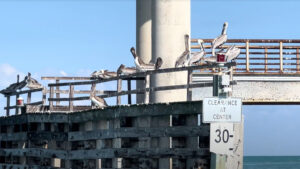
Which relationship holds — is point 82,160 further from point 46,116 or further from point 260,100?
point 260,100

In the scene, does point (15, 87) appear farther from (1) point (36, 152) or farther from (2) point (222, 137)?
(2) point (222, 137)

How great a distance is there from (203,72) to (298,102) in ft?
14.0

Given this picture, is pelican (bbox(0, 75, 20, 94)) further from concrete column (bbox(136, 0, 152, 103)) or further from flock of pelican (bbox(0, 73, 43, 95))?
concrete column (bbox(136, 0, 152, 103))

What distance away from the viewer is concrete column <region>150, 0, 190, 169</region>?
22.3 metres

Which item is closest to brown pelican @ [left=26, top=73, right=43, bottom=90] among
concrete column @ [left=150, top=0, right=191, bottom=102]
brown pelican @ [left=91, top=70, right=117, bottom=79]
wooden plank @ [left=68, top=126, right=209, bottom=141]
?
brown pelican @ [left=91, top=70, right=117, bottom=79]

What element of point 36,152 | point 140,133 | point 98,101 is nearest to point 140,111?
point 140,133

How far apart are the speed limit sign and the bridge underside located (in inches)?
638

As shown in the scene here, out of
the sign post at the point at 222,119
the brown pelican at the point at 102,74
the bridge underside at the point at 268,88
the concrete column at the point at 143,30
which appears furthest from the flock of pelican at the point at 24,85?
the sign post at the point at 222,119

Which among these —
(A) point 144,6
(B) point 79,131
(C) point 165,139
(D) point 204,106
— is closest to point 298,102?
(A) point 144,6

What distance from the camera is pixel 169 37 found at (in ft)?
73.7

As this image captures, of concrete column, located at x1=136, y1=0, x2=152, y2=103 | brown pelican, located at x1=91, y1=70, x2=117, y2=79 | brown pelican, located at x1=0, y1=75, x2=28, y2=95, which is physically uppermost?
concrete column, located at x1=136, y1=0, x2=152, y2=103

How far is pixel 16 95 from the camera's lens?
27.2 meters

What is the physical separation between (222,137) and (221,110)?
1.61 ft

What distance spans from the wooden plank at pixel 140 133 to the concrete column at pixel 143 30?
602cm
